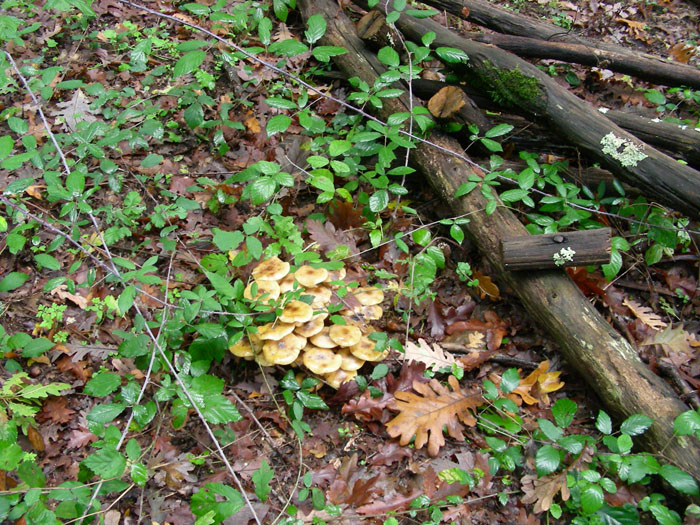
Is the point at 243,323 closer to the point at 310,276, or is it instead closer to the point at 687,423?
the point at 310,276

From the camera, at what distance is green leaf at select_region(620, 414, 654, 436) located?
10.6ft

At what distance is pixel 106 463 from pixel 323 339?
1713mm

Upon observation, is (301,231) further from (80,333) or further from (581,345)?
(581,345)

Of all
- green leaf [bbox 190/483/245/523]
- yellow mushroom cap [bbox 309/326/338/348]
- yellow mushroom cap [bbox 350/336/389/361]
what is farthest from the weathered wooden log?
green leaf [bbox 190/483/245/523]

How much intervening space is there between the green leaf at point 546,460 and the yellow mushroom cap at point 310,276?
2.06 metres

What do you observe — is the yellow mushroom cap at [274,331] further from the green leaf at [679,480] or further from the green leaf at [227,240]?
the green leaf at [679,480]

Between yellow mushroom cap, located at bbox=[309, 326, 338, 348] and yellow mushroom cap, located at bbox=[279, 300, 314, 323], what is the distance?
0.58 ft

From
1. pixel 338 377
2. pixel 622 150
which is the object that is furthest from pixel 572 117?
pixel 338 377

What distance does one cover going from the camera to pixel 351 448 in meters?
3.60

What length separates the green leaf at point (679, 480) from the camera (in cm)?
298

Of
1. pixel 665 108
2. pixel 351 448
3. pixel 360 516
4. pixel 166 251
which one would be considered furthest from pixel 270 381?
pixel 665 108

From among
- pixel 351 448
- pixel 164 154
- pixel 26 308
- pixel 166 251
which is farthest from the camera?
pixel 164 154

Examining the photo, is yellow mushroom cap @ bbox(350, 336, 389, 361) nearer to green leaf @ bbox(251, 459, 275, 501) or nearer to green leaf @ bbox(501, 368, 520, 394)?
green leaf @ bbox(501, 368, 520, 394)

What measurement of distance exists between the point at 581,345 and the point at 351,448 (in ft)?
6.42
